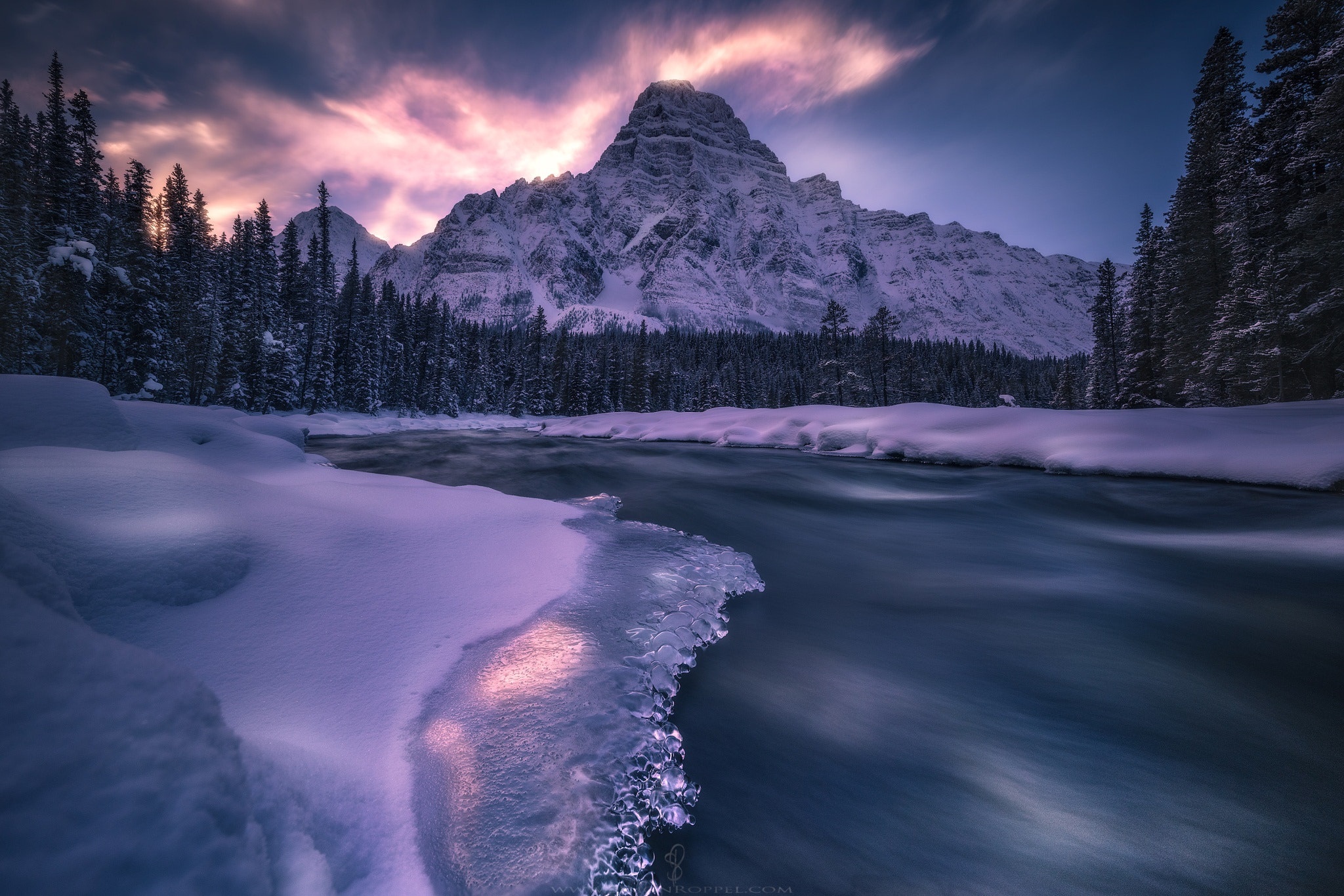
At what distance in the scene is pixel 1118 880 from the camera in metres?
1.93

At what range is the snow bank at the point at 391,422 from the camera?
3011 cm

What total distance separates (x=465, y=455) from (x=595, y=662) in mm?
18232

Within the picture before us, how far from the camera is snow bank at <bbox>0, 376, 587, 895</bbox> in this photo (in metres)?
0.99

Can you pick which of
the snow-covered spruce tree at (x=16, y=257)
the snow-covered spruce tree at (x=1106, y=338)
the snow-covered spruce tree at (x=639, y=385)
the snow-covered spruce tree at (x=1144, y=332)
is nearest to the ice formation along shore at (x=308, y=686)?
the snow-covered spruce tree at (x=16, y=257)

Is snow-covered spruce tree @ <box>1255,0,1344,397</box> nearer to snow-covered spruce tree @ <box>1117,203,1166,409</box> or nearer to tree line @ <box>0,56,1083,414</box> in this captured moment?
snow-covered spruce tree @ <box>1117,203,1166,409</box>

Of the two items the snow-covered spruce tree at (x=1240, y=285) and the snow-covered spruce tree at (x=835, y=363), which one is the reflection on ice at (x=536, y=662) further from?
the snow-covered spruce tree at (x=835, y=363)

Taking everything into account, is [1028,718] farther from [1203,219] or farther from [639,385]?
[639,385]

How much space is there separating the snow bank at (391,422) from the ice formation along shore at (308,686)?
18.9 metres

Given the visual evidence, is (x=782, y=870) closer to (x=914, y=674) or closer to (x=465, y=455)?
(x=914, y=674)

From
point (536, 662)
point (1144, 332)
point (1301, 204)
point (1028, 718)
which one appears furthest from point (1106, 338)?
point (536, 662)

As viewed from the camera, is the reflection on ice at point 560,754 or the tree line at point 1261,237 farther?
the tree line at point 1261,237

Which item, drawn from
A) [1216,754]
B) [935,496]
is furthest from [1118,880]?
[935,496]

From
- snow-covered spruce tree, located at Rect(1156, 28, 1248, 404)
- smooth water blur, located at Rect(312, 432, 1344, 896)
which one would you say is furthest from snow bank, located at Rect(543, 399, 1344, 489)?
snow-covered spruce tree, located at Rect(1156, 28, 1248, 404)

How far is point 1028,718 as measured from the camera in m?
2.85
